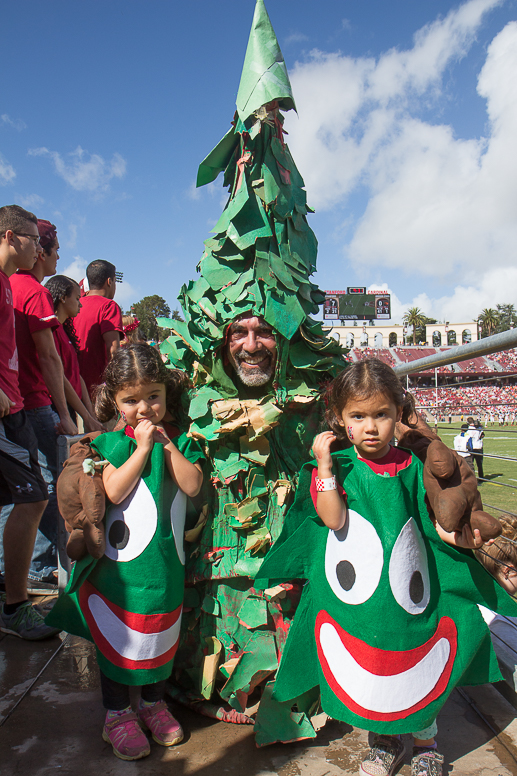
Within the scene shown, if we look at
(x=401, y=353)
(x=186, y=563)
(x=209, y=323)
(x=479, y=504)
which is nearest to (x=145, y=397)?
(x=209, y=323)

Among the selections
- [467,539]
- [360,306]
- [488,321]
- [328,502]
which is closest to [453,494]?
[467,539]

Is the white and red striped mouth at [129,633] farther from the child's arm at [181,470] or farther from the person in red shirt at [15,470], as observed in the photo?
the person in red shirt at [15,470]

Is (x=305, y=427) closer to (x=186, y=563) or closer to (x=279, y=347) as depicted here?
(x=279, y=347)

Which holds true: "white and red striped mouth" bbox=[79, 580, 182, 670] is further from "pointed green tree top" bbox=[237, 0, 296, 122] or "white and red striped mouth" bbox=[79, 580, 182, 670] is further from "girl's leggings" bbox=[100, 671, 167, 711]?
"pointed green tree top" bbox=[237, 0, 296, 122]

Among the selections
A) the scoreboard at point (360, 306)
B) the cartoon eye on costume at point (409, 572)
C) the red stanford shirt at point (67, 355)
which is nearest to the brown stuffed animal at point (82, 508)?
the cartoon eye on costume at point (409, 572)

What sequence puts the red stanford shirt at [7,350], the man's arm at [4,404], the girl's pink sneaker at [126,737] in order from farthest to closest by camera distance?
the red stanford shirt at [7,350] < the man's arm at [4,404] < the girl's pink sneaker at [126,737]

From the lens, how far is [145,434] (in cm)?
190

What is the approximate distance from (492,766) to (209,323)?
1.85 meters

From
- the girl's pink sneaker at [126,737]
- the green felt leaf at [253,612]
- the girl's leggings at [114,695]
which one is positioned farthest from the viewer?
the green felt leaf at [253,612]

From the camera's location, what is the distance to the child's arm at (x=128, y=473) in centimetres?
186

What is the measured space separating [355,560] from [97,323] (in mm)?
2873

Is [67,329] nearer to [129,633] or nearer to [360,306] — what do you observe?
[129,633]

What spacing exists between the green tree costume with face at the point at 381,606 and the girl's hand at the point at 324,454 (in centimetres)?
8

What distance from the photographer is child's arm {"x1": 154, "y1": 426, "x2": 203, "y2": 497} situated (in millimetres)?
1942
